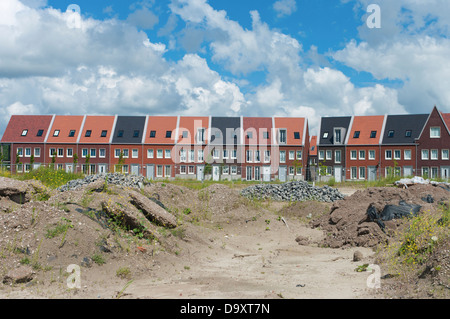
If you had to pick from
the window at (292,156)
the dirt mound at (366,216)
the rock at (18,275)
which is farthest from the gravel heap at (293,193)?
the window at (292,156)

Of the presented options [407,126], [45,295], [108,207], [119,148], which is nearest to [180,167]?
[119,148]

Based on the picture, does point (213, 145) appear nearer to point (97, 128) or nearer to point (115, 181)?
point (97, 128)

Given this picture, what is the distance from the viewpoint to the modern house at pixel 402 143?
184ft

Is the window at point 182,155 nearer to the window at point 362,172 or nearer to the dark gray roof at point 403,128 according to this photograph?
the window at point 362,172

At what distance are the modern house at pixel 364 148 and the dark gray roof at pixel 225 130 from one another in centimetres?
1457

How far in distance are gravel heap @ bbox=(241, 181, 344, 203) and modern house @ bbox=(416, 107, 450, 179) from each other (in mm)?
36152

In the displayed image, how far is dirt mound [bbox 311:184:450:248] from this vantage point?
13.3 metres

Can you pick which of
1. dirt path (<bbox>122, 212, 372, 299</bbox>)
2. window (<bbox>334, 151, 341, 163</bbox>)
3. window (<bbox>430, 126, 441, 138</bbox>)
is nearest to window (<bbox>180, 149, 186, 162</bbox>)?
window (<bbox>334, 151, 341, 163</bbox>)

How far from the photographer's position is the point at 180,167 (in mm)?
59062

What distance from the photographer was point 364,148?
2287 inches

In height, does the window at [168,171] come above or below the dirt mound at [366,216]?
above

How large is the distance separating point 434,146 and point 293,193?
39.3 meters

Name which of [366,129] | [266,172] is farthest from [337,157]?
[266,172]

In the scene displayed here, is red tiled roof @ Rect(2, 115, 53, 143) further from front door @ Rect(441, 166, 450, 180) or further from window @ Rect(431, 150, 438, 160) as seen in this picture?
front door @ Rect(441, 166, 450, 180)
